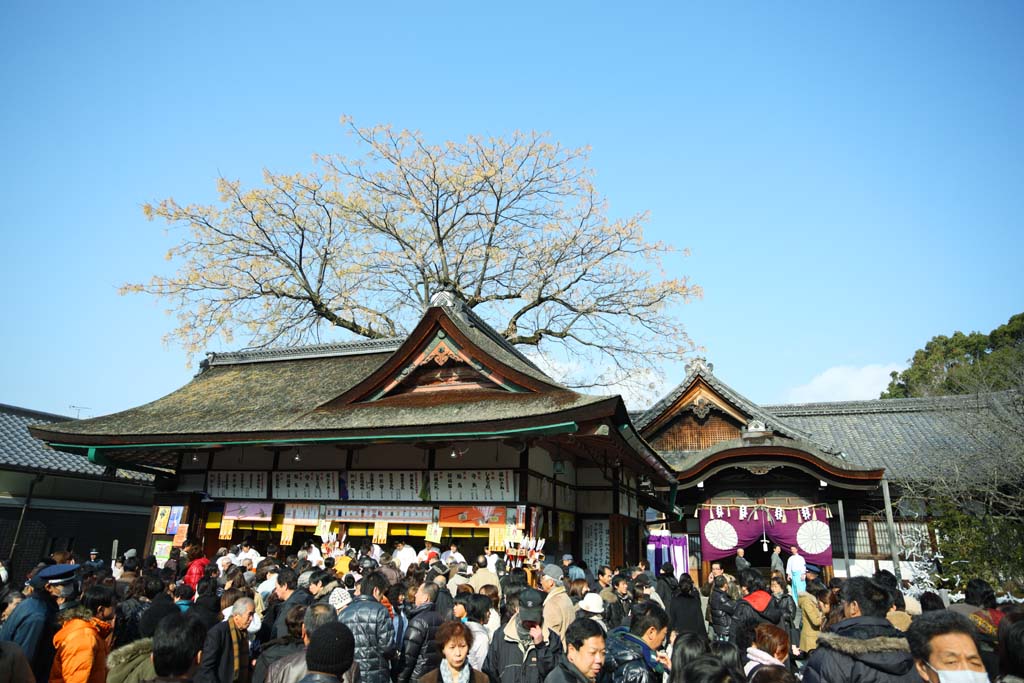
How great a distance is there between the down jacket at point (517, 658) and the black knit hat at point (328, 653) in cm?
204

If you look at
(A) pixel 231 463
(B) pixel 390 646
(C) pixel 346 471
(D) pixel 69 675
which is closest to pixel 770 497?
(C) pixel 346 471

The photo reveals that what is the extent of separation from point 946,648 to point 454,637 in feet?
11.0

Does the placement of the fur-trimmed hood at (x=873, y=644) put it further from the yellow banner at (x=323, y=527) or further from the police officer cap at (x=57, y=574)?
Result: the yellow banner at (x=323, y=527)

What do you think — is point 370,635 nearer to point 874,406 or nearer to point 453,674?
point 453,674

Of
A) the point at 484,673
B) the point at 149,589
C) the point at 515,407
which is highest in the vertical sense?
the point at 515,407

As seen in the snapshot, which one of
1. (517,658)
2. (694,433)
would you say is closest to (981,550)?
(694,433)

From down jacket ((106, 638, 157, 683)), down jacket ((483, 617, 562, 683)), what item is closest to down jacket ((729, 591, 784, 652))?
down jacket ((483, 617, 562, 683))

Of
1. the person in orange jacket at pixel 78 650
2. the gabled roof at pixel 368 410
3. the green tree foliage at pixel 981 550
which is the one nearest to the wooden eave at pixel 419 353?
the gabled roof at pixel 368 410

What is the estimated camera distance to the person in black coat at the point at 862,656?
3969 millimetres

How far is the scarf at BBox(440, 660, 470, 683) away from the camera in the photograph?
5.24 m

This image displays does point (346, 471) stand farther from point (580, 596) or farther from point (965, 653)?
point (965, 653)

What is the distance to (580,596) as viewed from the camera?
848 cm

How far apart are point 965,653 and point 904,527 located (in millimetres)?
18573

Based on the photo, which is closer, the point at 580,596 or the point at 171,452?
the point at 580,596
